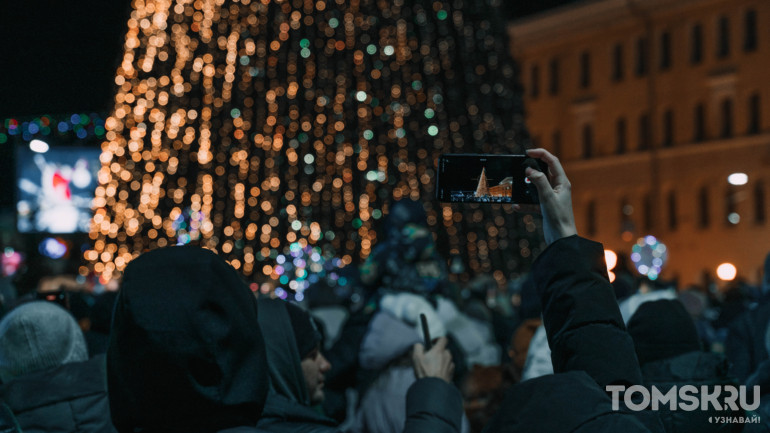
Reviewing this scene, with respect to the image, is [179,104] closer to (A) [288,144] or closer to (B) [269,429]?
(A) [288,144]

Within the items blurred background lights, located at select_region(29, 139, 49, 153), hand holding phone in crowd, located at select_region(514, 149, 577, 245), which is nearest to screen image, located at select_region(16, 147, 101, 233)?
blurred background lights, located at select_region(29, 139, 49, 153)

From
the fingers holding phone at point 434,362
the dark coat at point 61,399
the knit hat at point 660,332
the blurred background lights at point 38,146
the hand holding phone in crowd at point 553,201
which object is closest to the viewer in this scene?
the hand holding phone in crowd at point 553,201

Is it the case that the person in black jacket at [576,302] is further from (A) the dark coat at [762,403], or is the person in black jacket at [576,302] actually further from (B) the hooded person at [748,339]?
(B) the hooded person at [748,339]

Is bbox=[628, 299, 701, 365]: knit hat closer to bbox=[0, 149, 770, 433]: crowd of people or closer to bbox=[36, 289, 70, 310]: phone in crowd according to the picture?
bbox=[0, 149, 770, 433]: crowd of people

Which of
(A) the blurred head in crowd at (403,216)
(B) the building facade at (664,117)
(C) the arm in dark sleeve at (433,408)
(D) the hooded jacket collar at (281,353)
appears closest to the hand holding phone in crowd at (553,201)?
(C) the arm in dark sleeve at (433,408)

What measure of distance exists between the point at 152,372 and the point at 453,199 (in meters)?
0.81

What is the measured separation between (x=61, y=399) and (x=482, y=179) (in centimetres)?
171

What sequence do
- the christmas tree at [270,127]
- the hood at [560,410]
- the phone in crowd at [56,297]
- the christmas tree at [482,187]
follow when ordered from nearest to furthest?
the hood at [560,410] → the christmas tree at [482,187] → the phone in crowd at [56,297] → the christmas tree at [270,127]

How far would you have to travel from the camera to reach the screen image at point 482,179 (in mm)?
2254

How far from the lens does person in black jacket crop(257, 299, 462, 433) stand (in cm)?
251

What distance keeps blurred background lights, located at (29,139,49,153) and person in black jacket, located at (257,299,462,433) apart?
6.95 meters

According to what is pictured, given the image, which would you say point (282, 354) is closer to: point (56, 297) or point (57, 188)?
point (56, 297)

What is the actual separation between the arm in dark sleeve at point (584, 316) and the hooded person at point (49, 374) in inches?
61.0

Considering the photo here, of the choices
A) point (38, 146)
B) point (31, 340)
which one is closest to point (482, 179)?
point (31, 340)
